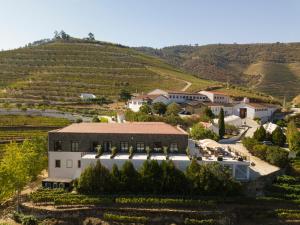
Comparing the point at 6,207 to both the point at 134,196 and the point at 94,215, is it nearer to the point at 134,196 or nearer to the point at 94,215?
the point at 94,215

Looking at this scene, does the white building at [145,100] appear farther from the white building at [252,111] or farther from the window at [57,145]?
the window at [57,145]

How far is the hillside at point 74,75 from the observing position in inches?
4326

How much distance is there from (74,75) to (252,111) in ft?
217

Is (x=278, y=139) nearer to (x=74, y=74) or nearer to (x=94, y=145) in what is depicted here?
(x=94, y=145)

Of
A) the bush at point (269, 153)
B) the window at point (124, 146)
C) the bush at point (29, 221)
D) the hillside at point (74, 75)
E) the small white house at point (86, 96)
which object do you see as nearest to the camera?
the bush at point (29, 221)

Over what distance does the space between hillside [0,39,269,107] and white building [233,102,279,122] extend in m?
23.2

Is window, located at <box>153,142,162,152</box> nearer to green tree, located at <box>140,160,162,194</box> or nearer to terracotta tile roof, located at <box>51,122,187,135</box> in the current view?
terracotta tile roof, located at <box>51,122,187,135</box>

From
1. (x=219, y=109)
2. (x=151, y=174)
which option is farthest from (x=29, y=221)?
(x=219, y=109)

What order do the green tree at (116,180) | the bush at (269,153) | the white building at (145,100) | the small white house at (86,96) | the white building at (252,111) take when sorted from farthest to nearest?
the small white house at (86,96) → the white building at (145,100) → the white building at (252,111) → the bush at (269,153) → the green tree at (116,180)

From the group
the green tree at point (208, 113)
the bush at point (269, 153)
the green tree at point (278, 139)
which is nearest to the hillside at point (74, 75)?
the green tree at point (208, 113)

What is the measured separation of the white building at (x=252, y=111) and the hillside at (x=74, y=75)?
23.2 meters

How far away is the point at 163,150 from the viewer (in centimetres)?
4156

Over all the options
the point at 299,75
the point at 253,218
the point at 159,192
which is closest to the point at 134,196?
the point at 159,192

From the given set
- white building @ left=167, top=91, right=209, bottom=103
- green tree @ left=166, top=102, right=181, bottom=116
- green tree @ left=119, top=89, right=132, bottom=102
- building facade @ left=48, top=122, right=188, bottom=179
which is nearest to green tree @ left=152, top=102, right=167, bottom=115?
green tree @ left=166, top=102, right=181, bottom=116
